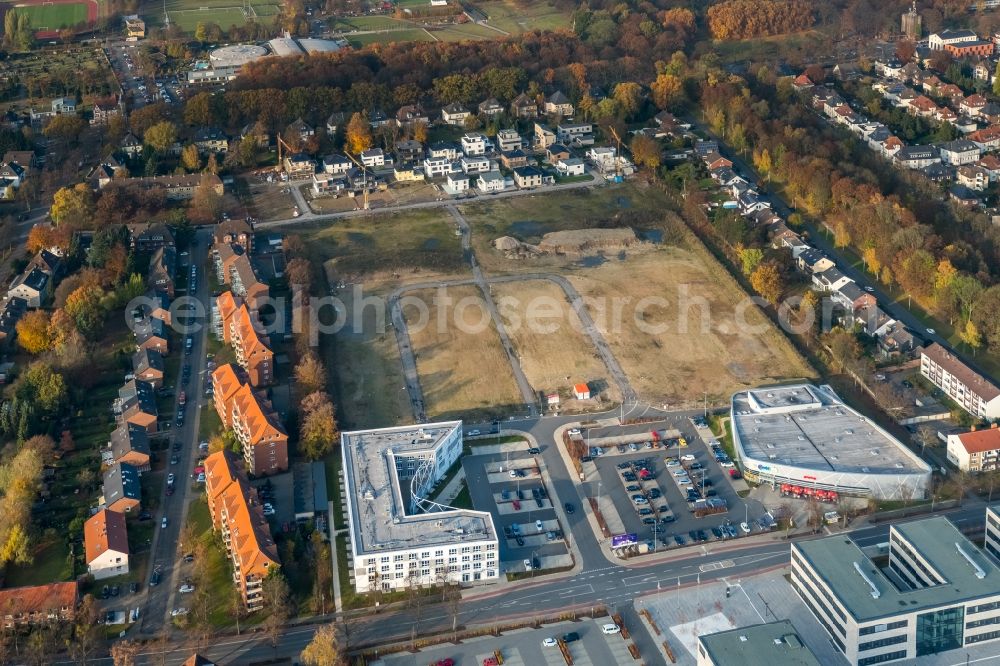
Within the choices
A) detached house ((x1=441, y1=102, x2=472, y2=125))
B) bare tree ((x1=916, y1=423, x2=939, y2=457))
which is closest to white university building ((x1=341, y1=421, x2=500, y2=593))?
bare tree ((x1=916, y1=423, x2=939, y2=457))

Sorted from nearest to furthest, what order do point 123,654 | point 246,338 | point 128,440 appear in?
point 123,654 → point 128,440 → point 246,338

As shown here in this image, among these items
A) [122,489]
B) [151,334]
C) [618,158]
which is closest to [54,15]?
[618,158]

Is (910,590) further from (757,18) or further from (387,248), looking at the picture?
(757,18)

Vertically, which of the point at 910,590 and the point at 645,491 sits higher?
the point at 910,590

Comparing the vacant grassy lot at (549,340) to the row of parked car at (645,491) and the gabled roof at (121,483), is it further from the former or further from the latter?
the gabled roof at (121,483)

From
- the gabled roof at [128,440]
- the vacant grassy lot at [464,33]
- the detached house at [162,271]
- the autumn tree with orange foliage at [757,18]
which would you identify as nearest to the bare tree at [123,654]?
the gabled roof at [128,440]

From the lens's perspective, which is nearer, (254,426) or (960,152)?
(254,426)

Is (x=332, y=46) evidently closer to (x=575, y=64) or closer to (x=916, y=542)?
(x=575, y=64)

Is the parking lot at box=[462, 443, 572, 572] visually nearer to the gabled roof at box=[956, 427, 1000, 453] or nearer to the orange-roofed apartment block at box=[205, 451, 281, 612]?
the orange-roofed apartment block at box=[205, 451, 281, 612]
